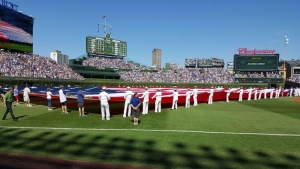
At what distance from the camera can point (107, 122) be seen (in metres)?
13.0

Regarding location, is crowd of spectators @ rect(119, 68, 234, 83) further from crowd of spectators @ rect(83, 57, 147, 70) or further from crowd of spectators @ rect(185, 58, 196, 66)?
crowd of spectators @ rect(185, 58, 196, 66)

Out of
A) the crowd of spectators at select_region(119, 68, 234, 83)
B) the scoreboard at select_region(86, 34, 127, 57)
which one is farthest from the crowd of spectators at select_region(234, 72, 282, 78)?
the scoreboard at select_region(86, 34, 127, 57)

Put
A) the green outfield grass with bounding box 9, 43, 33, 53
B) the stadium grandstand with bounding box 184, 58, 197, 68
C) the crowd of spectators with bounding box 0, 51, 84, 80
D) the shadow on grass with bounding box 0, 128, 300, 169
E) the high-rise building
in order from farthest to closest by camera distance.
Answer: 1. the high-rise building
2. the stadium grandstand with bounding box 184, 58, 197, 68
3. the green outfield grass with bounding box 9, 43, 33, 53
4. the crowd of spectators with bounding box 0, 51, 84, 80
5. the shadow on grass with bounding box 0, 128, 300, 169

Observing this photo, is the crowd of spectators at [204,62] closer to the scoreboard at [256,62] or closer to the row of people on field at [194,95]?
the scoreboard at [256,62]

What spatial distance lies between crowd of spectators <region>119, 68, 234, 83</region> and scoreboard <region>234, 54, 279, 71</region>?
515cm

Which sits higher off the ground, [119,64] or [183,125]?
[119,64]

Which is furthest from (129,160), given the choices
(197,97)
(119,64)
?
(119,64)

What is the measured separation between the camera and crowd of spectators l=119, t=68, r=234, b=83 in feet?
241

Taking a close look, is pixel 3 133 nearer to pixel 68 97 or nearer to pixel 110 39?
pixel 68 97

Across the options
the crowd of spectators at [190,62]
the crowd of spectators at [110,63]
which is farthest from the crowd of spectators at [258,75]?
the crowd of spectators at [110,63]

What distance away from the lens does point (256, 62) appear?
7181 centimetres

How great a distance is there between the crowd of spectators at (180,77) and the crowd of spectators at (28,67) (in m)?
22.7

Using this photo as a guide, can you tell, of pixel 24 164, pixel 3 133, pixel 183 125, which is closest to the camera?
pixel 24 164

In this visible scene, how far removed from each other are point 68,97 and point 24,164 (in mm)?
10623
